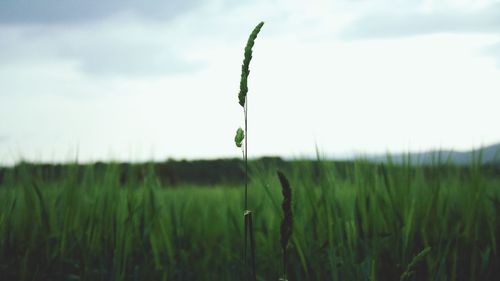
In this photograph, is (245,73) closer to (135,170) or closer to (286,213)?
(286,213)

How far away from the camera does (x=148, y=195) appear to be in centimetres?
236

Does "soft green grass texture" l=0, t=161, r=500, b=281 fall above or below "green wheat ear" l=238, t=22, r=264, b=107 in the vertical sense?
below

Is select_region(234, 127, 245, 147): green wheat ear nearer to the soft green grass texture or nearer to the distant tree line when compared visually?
the soft green grass texture

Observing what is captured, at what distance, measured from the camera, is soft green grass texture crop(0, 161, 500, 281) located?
162cm

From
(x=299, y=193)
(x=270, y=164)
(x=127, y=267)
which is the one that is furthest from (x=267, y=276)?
(x=270, y=164)

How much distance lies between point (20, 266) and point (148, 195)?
2.34ft

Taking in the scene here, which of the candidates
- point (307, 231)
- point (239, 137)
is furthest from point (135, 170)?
point (239, 137)

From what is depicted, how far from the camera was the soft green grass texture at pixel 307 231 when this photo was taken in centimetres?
162

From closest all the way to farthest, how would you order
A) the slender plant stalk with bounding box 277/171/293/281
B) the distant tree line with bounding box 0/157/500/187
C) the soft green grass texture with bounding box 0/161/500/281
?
the slender plant stalk with bounding box 277/171/293/281, the soft green grass texture with bounding box 0/161/500/281, the distant tree line with bounding box 0/157/500/187

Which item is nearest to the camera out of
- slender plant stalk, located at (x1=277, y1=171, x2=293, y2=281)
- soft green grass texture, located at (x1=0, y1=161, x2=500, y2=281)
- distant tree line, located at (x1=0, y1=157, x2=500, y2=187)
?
slender plant stalk, located at (x1=277, y1=171, x2=293, y2=281)

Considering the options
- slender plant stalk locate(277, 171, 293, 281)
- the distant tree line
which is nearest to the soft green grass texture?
the distant tree line

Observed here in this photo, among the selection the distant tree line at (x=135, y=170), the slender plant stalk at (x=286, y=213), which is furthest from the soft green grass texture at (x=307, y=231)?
the slender plant stalk at (x=286, y=213)

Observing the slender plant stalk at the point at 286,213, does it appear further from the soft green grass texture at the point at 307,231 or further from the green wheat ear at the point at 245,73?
the soft green grass texture at the point at 307,231

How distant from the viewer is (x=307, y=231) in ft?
5.73
